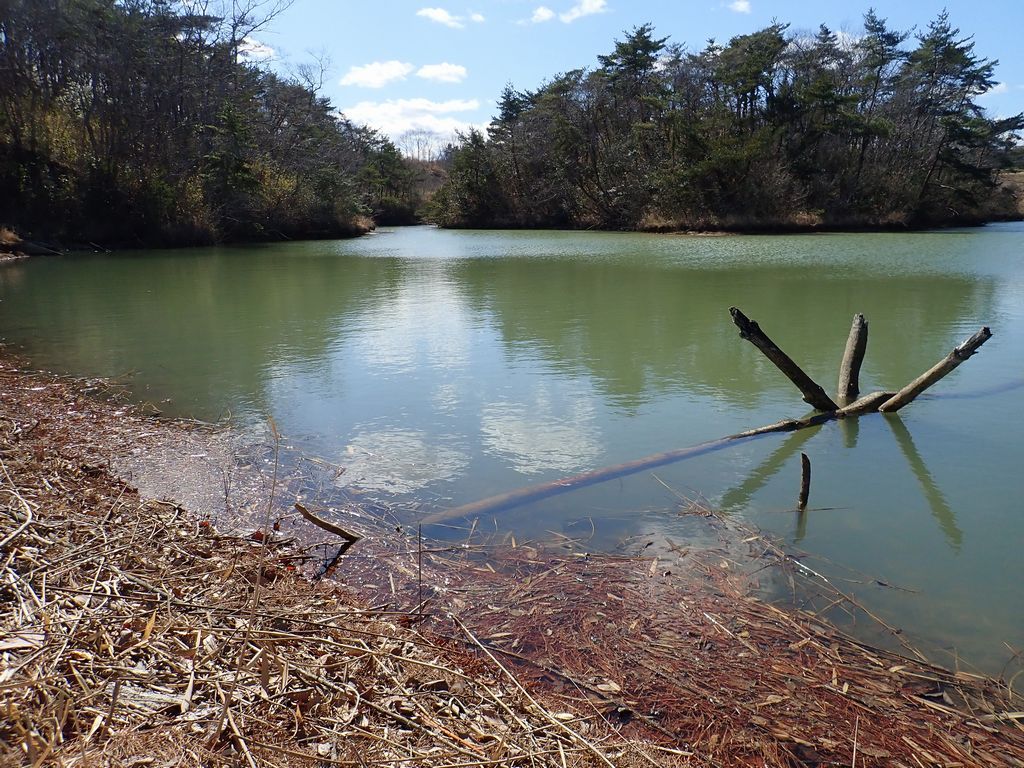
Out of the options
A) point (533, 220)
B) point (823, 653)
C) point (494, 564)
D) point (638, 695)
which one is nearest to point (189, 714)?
point (638, 695)

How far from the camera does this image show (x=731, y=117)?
105 ft

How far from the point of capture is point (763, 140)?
30.3 metres

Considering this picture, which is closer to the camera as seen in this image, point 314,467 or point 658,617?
point 658,617

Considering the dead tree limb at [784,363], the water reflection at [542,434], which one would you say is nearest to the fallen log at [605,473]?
the dead tree limb at [784,363]

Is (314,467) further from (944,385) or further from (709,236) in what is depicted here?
(709,236)

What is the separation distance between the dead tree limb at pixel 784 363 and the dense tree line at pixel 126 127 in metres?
22.5

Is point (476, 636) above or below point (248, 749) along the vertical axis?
below

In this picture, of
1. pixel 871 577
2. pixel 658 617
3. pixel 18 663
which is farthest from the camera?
pixel 871 577

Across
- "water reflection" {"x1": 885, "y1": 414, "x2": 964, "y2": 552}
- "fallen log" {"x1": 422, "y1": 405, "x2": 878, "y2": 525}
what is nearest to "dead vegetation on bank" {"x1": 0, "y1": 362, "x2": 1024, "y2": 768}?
"fallen log" {"x1": 422, "y1": 405, "x2": 878, "y2": 525}

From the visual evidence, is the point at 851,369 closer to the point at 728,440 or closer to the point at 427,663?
the point at 728,440

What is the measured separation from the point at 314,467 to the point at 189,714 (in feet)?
9.20

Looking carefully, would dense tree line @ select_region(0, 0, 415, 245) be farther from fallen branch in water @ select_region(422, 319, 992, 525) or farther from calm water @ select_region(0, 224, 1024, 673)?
fallen branch in water @ select_region(422, 319, 992, 525)

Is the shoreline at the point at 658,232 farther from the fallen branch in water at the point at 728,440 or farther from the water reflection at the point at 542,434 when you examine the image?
the fallen branch in water at the point at 728,440

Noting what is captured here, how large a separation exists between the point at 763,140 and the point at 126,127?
2411cm
